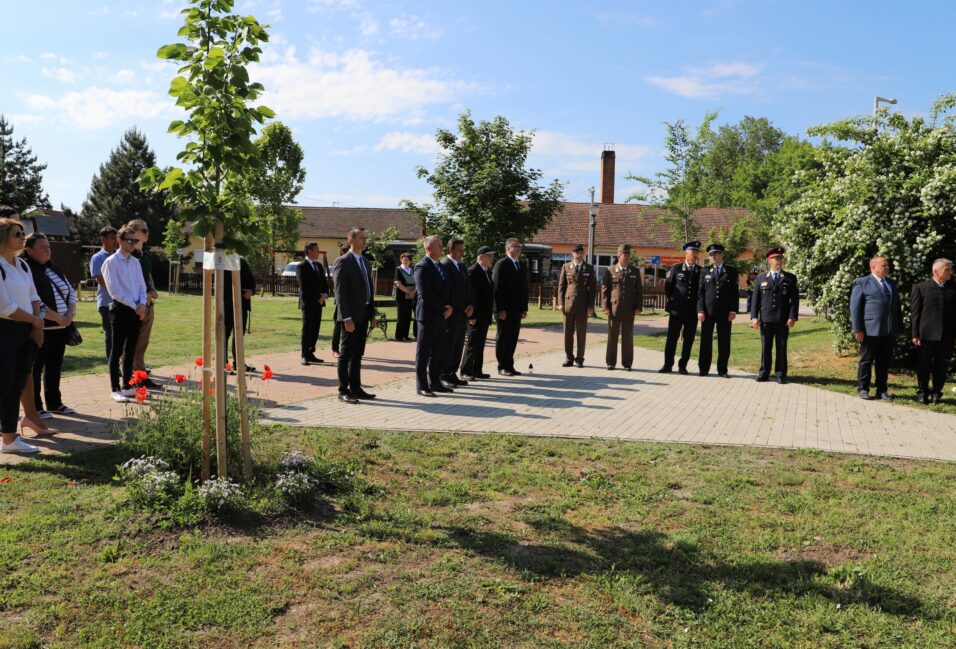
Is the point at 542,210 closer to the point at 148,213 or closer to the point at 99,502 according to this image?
the point at 99,502

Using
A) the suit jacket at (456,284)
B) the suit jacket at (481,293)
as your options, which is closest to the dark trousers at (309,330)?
the suit jacket at (481,293)

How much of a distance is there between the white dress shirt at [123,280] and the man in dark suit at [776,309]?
8.95 meters

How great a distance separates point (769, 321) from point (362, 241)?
22.0 feet

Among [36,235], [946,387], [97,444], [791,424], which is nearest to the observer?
[97,444]

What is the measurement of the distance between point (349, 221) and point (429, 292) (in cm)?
5443

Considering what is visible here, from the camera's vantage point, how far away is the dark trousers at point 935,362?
981 centimetres

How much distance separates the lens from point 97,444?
634cm

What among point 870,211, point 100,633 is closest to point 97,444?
point 100,633

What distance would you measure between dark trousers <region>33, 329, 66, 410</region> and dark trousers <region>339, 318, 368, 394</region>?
115 inches

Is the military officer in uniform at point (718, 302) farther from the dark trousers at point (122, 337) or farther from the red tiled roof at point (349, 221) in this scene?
the red tiled roof at point (349, 221)

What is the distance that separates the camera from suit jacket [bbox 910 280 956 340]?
9.70 metres

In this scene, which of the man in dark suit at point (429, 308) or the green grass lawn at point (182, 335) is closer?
the man in dark suit at point (429, 308)

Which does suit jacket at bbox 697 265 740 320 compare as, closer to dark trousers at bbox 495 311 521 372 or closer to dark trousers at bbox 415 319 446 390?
dark trousers at bbox 495 311 521 372

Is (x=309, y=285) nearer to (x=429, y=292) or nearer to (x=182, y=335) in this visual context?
(x=429, y=292)
